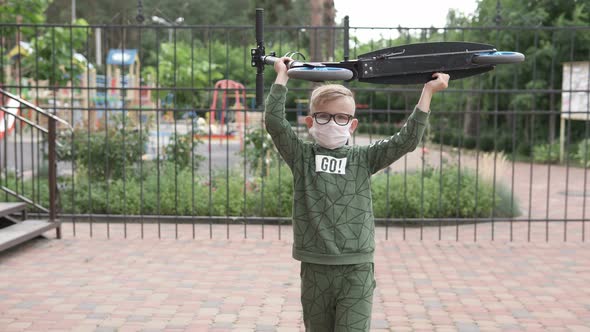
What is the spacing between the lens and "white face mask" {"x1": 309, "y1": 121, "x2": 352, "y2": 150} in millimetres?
3230

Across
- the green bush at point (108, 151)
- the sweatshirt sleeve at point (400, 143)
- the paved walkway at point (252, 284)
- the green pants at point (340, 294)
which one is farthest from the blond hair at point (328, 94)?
the green bush at point (108, 151)

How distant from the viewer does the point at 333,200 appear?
3184 millimetres

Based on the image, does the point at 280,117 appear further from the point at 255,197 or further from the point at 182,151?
the point at 182,151

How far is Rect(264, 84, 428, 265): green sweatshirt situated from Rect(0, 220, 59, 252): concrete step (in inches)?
177

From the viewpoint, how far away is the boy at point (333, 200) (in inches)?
125

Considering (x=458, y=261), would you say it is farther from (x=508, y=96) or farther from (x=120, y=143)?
(x=508, y=96)

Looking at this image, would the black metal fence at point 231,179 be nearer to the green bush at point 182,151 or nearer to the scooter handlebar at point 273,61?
the green bush at point 182,151

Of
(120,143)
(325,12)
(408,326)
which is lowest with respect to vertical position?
(408,326)

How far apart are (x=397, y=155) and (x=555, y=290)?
352 cm

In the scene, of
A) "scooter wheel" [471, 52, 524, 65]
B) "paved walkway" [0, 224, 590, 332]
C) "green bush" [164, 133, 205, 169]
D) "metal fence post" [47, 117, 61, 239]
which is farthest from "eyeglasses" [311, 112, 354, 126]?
"green bush" [164, 133, 205, 169]

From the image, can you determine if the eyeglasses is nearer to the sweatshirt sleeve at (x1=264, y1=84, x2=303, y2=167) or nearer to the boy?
the boy

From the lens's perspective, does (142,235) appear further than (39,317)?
Yes

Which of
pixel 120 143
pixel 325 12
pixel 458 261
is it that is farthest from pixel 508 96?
pixel 458 261

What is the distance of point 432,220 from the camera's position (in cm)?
873
